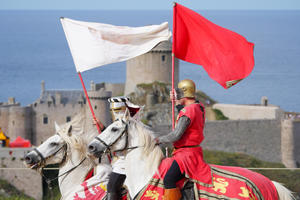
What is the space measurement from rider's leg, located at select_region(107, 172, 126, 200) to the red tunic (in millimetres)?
809

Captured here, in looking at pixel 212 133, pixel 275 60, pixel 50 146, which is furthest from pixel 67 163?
pixel 275 60

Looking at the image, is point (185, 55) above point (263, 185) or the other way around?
above

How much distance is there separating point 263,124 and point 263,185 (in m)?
42.3

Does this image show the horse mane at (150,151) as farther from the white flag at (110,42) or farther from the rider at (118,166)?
the white flag at (110,42)

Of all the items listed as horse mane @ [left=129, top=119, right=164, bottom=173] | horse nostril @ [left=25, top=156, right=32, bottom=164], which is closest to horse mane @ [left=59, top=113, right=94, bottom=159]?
horse nostril @ [left=25, top=156, right=32, bottom=164]

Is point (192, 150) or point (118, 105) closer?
point (192, 150)

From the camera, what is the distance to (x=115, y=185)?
384 inches

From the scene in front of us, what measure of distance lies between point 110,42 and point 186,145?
6.57 ft

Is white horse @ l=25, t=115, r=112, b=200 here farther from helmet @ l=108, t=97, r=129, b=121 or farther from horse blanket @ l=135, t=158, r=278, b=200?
horse blanket @ l=135, t=158, r=278, b=200

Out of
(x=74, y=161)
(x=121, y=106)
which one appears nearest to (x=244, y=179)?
(x=121, y=106)

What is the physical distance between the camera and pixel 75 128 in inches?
412

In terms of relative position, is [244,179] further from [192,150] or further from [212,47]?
[212,47]

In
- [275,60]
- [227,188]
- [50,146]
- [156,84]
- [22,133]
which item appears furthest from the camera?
[275,60]

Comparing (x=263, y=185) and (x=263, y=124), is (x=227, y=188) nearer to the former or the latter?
(x=263, y=185)
